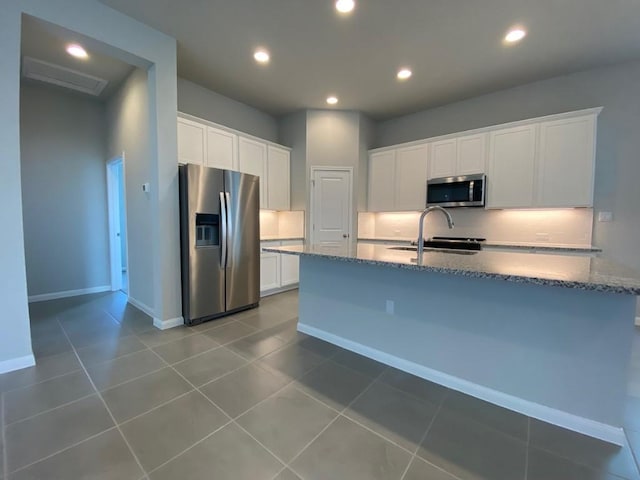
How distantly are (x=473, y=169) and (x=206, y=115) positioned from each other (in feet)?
13.1

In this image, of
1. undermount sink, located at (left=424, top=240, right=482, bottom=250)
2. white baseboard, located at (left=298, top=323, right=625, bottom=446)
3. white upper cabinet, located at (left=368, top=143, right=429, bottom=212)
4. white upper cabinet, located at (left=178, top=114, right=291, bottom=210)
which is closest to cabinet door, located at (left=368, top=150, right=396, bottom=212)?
white upper cabinet, located at (left=368, top=143, right=429, bottom=212)

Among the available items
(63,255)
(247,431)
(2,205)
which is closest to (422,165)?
(247,431)

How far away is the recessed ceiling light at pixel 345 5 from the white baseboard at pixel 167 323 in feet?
11.4

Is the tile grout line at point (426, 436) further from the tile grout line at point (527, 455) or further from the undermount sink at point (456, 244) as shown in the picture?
the undermount sink at point (456, 244)

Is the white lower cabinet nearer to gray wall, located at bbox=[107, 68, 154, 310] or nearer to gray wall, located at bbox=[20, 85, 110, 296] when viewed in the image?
gray wall, located at bbox=[107, 68, 154, 310]

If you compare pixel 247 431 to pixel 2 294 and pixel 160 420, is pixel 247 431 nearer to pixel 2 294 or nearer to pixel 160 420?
pixel 160 420

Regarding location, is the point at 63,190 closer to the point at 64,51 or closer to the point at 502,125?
the point at 64,51

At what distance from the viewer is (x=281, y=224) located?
17.2 feet

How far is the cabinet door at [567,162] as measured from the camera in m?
3.22

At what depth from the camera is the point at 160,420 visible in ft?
5.26

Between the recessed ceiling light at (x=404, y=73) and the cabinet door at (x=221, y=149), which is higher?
the recessed ceiling light at (x=404, y=73)

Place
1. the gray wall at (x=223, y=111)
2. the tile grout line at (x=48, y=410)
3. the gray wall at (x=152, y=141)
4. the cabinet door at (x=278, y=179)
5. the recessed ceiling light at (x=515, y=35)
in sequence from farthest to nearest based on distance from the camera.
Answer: the cabinet door at (x=278, y=179) < the gray wall at (x=223, y=111) < the recessed ceiling light at (x=515, y=35) < the gray wall at (x=152, y=141) < the tile grout line at (x=48, y=410)

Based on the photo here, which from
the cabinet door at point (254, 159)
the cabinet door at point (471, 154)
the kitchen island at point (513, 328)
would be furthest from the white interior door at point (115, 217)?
the cabinet door at point (471, 154)

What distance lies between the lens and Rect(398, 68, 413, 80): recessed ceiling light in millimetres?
3418
